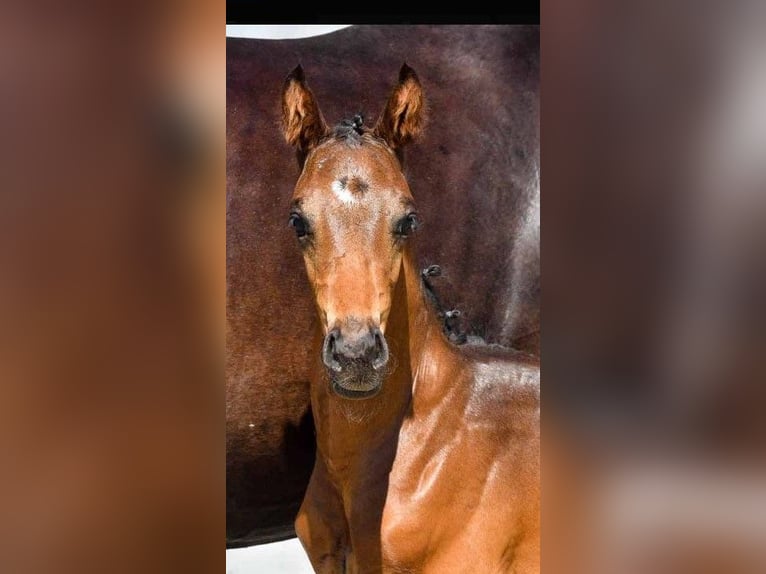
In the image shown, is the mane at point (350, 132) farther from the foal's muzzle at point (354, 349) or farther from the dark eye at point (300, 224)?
the foal's muzzle at point (354, 349)

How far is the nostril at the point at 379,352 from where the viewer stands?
1.83 metres

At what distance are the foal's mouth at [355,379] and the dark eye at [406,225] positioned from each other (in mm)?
331

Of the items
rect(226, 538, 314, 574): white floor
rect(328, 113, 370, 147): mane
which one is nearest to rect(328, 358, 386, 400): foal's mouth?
rect(328, 113, 370, 147): mane

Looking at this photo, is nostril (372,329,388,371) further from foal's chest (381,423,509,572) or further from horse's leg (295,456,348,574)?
horse's leg (295,456,348,574)

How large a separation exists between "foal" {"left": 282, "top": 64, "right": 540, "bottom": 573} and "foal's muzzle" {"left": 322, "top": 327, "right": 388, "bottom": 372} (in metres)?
0.10

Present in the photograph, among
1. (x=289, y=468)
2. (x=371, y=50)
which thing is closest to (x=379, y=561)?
→ (x=289, y=468)

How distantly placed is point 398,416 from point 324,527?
344mm

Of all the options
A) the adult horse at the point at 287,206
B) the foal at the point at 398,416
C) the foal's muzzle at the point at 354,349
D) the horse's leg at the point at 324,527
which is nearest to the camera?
the foal's muzzle at the point at 354,349

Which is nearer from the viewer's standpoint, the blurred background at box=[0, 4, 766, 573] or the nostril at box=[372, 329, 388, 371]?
the blurred background at box=[0, 4, 766, 573]

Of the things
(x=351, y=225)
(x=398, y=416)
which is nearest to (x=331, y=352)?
(x=351, y=225)

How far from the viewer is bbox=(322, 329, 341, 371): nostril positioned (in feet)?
6.01
